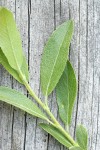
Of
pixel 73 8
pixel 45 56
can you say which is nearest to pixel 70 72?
pixel 45 56

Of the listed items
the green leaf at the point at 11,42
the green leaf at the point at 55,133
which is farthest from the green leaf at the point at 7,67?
the green leaf at the point at 55,133

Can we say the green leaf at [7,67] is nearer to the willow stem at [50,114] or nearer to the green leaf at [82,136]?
the willow stem at [50,114]

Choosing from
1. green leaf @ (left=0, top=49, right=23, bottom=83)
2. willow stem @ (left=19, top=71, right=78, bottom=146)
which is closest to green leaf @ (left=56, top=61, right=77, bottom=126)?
willow stem @ (left=19, top=71, right=78, bottom=146)

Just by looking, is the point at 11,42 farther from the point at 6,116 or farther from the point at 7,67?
the point at 6,116

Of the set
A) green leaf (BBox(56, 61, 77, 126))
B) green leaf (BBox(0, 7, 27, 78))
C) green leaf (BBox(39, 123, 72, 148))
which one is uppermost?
green leaf (BBox(0, 7, 27, 78))

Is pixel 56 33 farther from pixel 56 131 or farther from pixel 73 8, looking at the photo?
pixel 56 131

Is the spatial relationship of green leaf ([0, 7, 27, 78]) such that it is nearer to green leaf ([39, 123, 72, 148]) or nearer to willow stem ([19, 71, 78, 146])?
willow stem ([19, 71, 78, 146])
